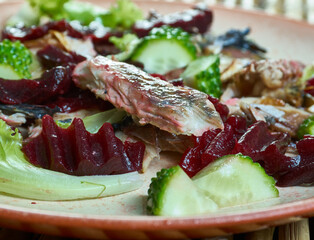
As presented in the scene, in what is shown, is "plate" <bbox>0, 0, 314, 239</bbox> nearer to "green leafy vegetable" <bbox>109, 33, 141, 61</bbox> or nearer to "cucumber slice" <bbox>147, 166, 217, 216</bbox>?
"cucumber slice" <bbox>147, 166, 217, 216</bbox>

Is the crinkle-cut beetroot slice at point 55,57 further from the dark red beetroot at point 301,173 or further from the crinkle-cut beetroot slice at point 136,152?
the dark red beetroot at point 301,173

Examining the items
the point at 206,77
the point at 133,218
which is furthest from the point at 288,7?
the point at 133,218

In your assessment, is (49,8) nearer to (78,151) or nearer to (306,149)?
(78,151)

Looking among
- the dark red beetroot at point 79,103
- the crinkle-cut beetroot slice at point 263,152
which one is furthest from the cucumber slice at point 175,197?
the dark red beetroot at point 79,103

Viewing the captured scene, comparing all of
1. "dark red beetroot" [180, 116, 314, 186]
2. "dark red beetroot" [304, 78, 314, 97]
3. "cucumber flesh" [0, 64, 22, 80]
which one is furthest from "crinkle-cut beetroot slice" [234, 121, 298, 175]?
"cucumber flesh" [0, 64, 22, 80]

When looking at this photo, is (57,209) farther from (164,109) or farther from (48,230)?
(164,109)
